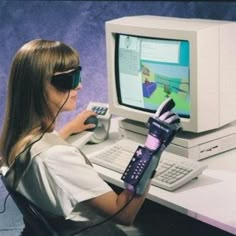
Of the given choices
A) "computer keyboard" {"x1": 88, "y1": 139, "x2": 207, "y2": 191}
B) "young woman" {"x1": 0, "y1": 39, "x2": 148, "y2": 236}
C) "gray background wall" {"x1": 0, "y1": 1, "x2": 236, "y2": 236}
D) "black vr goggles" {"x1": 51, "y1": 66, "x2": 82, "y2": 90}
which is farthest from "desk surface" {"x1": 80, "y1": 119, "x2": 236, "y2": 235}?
"gray background wall" {"x1": 0, "y1": 1, "x2": 236, "y2": 236}

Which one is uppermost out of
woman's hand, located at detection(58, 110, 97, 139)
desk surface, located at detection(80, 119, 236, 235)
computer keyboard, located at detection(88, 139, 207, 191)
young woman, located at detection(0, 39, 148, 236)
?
young woman, located at detection(0, 39, 148, 236)

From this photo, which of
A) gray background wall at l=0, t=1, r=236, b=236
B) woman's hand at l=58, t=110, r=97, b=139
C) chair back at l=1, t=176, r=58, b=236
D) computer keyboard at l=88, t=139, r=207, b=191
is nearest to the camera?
chair back at l=1, t=176, r=58, b=236

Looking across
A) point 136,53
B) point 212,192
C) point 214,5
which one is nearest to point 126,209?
point 212,192

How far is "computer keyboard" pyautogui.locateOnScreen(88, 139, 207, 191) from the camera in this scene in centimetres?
171

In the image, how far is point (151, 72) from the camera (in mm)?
2002

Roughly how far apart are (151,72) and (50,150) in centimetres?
64

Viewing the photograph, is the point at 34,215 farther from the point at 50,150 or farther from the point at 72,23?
the point at 72,23

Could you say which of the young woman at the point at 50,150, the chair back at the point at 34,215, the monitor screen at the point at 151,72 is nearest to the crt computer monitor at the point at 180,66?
the monitor screen at the point at 151,72

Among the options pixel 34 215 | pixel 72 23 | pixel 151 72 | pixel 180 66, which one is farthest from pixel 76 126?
pixel 72 23

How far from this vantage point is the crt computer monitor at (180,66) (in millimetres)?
1872

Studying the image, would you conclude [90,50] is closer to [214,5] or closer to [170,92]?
[214,5]

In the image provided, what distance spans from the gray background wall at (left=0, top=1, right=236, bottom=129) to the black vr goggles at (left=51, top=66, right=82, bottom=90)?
124cm

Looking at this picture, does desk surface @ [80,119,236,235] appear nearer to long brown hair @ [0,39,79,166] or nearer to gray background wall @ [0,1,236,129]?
long brown hair @ [0,39,79,166]

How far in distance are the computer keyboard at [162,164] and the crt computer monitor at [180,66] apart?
14 cm
